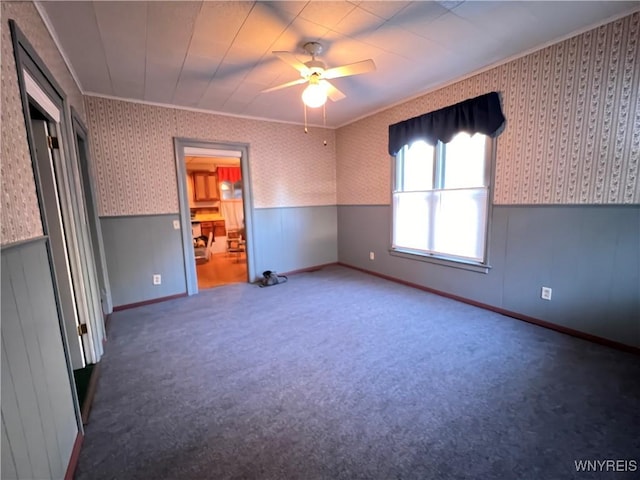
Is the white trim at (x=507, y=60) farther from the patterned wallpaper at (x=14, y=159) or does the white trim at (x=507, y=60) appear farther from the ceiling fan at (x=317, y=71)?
the patterned wallpaper at (x=14, y=159)

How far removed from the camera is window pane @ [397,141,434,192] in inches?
141

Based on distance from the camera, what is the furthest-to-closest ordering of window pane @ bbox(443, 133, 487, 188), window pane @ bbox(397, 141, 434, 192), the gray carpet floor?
window pane @ bbox(397, 141, 434, 192) < window pane @ bbox(443, 133, 487, 188) < the gray carpet floor

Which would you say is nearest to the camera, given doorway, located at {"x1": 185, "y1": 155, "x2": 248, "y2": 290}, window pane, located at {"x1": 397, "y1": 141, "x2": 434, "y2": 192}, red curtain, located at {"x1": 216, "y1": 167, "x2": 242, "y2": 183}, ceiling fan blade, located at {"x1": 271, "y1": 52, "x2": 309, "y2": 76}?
ceiling fan blade, located at {"x1": 271, "y1": 52, "x2": 309, "y2": 76}

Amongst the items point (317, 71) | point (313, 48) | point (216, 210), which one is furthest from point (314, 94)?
point (216, 210)

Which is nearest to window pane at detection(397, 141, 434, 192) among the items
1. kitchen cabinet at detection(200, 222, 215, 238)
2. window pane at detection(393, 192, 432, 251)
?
window pane at detection(393, 192, 432, 251)

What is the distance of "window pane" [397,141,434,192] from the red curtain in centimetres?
482

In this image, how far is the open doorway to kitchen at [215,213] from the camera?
3832mm

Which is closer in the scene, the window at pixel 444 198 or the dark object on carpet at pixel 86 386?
the dark object on carpet at pixel 86 386

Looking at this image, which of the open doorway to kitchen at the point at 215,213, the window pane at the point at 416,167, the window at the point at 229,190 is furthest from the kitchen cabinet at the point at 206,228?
the window pane at the point at 416,167

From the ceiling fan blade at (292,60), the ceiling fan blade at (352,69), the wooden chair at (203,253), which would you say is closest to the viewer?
the ceiling fan blade at (292,60)

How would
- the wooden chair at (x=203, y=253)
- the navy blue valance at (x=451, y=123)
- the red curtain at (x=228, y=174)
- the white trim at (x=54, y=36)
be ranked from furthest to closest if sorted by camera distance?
the red curtain at (x=228, y=174) < the wooden chair at (x=203, y=253) < the navy blue valance at (x=451, y=123) < the white trim at (x=54, y=36)

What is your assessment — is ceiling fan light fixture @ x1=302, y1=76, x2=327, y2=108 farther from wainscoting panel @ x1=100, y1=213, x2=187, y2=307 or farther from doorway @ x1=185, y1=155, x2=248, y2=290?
doorway @ x1=185, y1=155, x2=248, y2=290

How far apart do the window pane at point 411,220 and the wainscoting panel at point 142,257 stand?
311cm

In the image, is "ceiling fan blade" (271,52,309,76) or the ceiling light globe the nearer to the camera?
"ceiling fan blade" (271,52,309,76)
